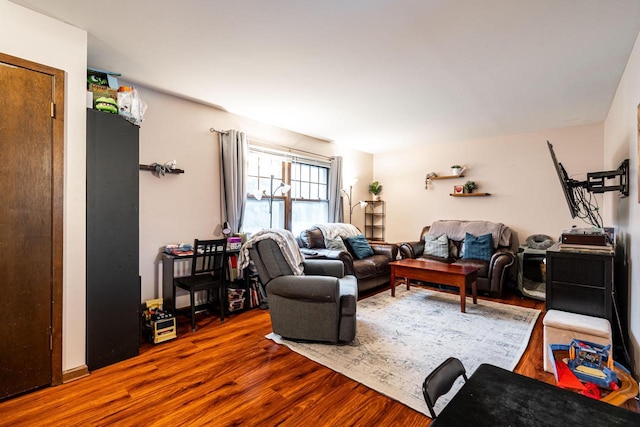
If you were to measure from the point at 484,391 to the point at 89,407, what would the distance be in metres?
2.19

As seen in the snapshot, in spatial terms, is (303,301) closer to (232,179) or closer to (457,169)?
(232,179)

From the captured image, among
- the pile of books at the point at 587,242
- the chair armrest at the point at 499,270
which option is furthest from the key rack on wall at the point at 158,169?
the chair armrest at the point at 499,270

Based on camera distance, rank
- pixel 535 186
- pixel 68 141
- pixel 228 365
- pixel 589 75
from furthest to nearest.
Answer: pixel 535 186 → pixel 589 75 → pixel 228 365 → pixel 68 141

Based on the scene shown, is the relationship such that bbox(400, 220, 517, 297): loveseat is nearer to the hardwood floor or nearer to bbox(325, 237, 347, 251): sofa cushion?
bbox(325, 237, 347, 251): sofa cushion

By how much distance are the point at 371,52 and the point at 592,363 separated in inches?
108

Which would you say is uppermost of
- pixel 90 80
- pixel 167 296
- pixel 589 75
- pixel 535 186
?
pixel 589 75

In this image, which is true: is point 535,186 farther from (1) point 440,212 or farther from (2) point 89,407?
(2) point 89,407

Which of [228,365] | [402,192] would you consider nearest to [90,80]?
[228,365]

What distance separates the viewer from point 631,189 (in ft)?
7.73

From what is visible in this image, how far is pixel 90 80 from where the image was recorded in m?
2.32

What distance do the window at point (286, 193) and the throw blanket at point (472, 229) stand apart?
1998mm

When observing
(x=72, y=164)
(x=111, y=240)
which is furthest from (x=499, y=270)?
(x=72, y=164)

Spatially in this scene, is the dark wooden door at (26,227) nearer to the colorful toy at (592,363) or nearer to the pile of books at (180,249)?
the pile of books at (180,249)

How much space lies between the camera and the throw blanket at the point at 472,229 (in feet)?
15.2
